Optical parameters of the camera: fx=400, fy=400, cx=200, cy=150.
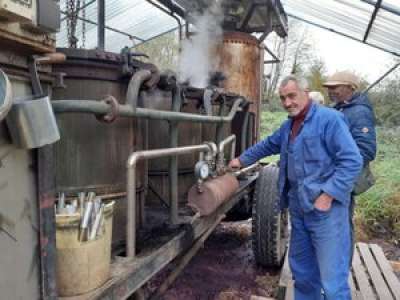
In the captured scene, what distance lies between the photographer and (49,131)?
1.33 meters

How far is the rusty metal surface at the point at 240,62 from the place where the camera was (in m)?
6.37

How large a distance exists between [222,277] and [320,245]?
1.88 meters

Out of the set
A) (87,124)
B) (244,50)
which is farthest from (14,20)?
(244,50)

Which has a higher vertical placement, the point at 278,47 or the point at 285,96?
the point at 278,47

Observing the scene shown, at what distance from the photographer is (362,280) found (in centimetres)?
379

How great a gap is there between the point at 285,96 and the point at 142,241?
1357 mm

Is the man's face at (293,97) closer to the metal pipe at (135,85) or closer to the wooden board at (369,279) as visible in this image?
the metal pipe at (135,85)

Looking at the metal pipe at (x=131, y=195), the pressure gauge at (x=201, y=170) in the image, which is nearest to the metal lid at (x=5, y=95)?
the metal pipe at (x=131, y=195)

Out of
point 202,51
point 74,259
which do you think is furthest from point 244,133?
point 74,259

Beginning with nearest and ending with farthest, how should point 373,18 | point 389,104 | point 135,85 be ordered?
point 135,85 < point 373,18 < point 389,104

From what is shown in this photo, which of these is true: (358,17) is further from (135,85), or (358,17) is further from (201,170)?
(135,85)

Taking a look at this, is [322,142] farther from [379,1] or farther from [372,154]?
[379,1]

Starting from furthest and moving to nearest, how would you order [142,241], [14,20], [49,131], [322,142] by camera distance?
1. [322,142]
2. [142,241]
3. [49,131]
4. [14,20]

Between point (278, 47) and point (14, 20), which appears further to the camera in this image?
point (278, 47)
